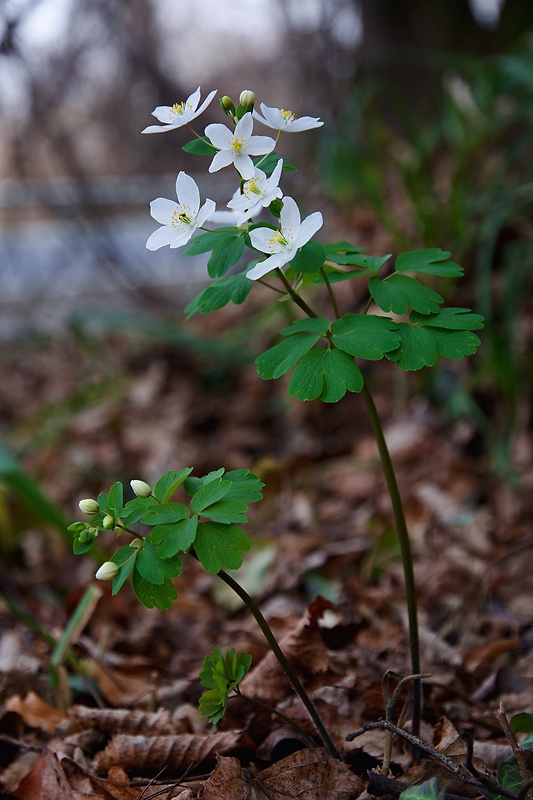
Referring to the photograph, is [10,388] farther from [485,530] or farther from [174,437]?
[485,530]

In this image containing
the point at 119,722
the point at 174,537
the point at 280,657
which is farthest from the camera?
the point at 119,722

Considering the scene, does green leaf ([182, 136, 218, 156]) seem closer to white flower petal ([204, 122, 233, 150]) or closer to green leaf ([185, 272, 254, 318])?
white flower petal ([204, 122, 233, 150])

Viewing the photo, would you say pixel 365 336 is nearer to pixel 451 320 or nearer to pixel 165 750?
pixel 451 320

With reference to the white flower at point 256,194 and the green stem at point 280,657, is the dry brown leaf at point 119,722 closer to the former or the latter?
the green stem at point 280,657

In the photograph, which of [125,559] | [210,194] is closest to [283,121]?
[125,559]

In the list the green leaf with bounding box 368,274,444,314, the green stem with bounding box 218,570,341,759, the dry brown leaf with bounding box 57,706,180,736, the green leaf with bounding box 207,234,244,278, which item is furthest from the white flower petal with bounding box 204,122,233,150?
the dry brown leaf with bounding box 57,706,180,736

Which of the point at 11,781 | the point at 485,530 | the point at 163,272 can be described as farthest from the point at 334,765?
the point at 163,272
